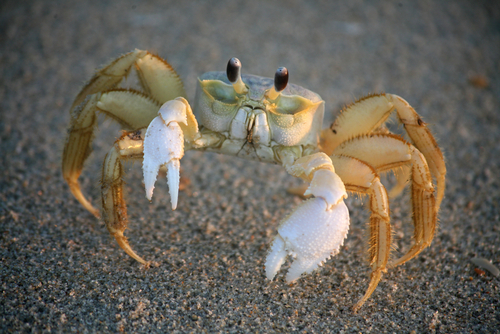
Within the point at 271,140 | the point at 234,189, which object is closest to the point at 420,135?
the point at 271,140

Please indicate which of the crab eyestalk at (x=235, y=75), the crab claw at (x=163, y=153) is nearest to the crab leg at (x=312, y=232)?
the crab claw at (x=163, y=153)

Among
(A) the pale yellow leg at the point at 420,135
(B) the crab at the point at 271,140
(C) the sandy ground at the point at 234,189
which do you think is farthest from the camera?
(A) the pale yellow leg at the point at 420,135

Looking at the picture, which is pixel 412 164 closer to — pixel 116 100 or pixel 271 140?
pixel 271 140

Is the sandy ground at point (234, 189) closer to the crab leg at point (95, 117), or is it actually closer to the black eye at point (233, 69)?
the crab leg at point (95, 117)

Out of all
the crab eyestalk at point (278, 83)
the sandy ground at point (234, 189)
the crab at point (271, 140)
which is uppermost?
the crab eyestalk at point (278, 83)

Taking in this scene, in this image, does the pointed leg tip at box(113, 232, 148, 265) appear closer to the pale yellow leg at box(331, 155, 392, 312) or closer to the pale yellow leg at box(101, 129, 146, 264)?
the pale yellow leg at box(101, 129, 146, 264)

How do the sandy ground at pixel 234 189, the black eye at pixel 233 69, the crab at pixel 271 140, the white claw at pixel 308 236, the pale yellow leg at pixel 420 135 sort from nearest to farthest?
the white claw at pixel 308 236 → the crab at pixel 271 140 → the sandy ground at pixel 234 189 → the black eye at pixel 233 69 → the pale yellow leg at pixel 420 135

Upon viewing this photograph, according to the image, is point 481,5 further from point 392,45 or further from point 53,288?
point 53,288
